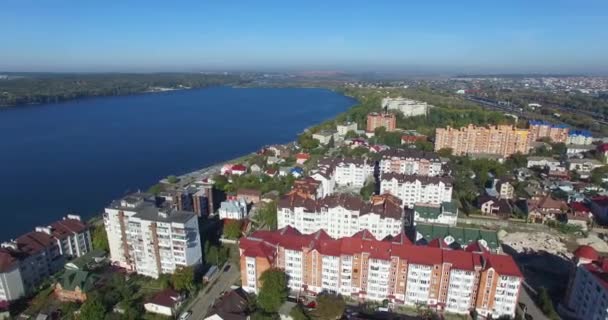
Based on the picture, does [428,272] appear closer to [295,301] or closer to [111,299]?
[295,301]

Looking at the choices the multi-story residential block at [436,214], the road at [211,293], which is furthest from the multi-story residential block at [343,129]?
the road at [211,293]

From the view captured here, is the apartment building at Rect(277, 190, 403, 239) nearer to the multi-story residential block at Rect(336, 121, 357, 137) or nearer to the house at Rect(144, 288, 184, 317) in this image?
the house at Rect(144, 288, 184, 317)

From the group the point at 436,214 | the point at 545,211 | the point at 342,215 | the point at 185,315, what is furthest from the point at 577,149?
the point at 185,315

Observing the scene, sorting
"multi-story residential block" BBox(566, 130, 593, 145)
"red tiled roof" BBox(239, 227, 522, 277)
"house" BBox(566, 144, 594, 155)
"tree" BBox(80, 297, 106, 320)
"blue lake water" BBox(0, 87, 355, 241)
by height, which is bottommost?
"blue lake water" BBox(0, 87, 355, 241)

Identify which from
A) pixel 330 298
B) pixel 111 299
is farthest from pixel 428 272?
pixel 111 299

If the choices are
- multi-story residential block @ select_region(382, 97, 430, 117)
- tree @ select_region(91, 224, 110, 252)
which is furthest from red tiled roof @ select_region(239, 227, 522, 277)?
multi-story residential block @ select_region(382, 97, 430, 117)

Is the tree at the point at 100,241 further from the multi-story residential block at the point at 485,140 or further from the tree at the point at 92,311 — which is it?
the multi-story residential block at the point at 485,140

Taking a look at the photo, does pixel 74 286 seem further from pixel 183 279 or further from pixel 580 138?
pixel 580 138
